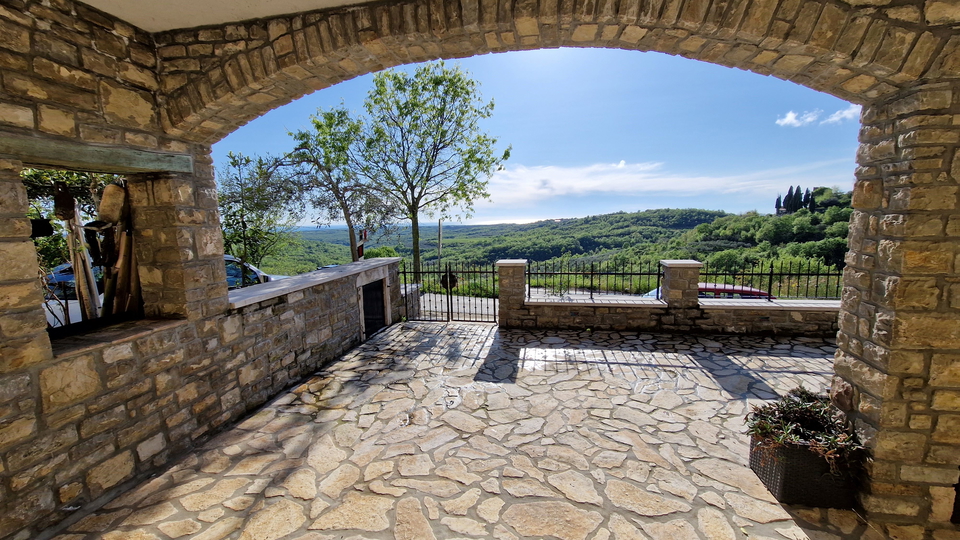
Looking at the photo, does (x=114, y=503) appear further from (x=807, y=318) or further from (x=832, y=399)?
(x=807, y=318)

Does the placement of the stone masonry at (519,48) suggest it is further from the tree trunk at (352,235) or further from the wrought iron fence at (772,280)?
the tree trunk at (352,235)

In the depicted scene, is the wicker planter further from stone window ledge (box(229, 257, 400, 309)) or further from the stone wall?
stone window ledge (box(229, 257, 400, 309))

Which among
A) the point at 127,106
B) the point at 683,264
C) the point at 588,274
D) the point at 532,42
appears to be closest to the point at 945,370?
the point at 532,42

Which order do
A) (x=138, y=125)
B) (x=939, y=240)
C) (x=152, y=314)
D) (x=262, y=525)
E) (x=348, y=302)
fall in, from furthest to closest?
1. (x=348, y=302)
2. (x=152, y=314)
3. (x=138, y=125)
4. (x=262, y=525)
5. (x=939, y=240)

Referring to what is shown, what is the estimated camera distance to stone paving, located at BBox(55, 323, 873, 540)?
→ 2.41 meters

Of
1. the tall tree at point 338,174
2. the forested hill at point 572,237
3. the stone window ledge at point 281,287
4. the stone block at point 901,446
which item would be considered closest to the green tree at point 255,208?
the tall tree at point 338,174

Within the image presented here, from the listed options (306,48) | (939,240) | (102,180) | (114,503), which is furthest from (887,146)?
(102,180)

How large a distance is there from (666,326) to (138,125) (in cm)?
700

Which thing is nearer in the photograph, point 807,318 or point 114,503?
point 114,503

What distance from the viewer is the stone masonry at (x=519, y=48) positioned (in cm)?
206

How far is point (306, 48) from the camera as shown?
8.64 ft

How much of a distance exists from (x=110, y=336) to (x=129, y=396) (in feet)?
1.57

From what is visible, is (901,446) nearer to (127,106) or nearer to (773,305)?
(773,305)

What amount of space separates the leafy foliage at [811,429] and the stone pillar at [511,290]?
161 inches
